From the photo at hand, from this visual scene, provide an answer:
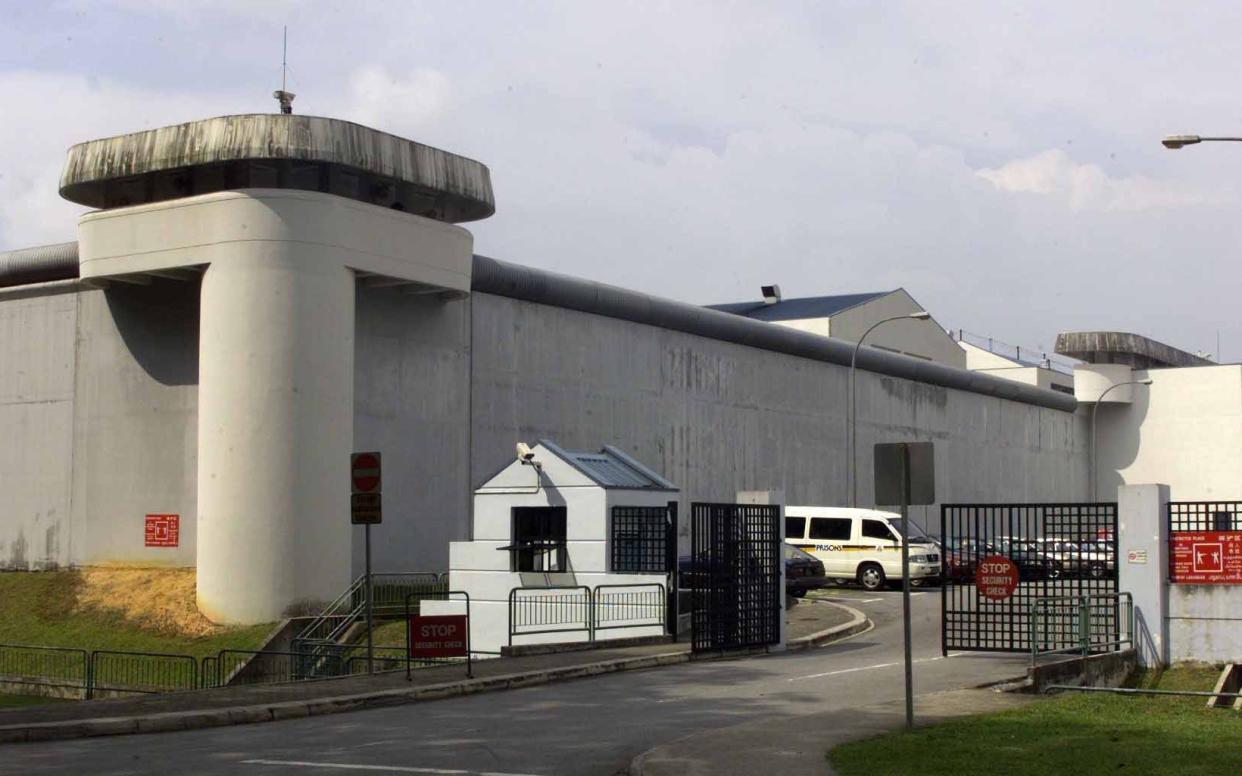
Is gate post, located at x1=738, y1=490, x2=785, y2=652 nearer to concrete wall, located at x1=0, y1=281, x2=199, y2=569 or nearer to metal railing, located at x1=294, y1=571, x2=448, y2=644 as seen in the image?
metal railing, located at x1=294, y1=571, x2=448, y2=644

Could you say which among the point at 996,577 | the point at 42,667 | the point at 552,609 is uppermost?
the point at 996,577

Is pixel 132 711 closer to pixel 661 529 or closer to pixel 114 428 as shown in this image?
pixel 661 529

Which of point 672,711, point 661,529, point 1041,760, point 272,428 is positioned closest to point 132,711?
point 672,711

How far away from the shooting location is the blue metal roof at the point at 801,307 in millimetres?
70875

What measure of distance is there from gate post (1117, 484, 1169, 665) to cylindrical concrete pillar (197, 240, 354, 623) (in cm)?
1724

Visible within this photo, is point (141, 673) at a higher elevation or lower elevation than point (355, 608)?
lower

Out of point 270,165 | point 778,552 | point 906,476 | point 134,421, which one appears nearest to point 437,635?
point 906,476

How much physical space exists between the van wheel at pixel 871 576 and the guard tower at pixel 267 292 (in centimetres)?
1539

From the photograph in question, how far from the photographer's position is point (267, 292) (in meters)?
31.5

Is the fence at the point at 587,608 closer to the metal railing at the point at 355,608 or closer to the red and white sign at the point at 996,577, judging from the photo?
the metal railing at the point at 355,608

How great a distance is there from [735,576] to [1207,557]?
292 inches

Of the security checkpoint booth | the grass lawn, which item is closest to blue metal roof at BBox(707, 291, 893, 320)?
the security checkpoint booth

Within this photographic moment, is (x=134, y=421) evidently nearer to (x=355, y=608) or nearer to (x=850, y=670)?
(x=355, y=608)

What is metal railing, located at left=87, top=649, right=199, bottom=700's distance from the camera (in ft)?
96.2
